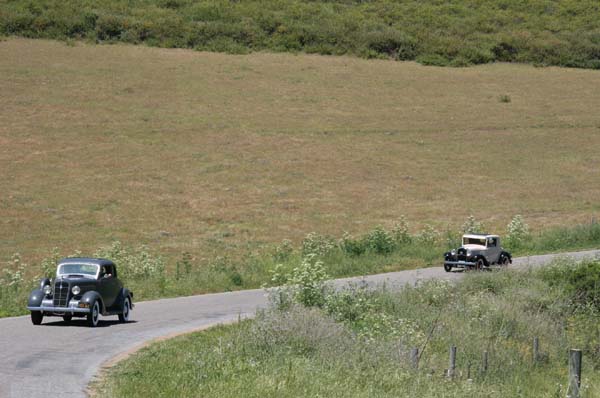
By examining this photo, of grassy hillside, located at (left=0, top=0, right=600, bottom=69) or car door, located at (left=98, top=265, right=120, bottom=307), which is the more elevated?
grassy hillside, located at (left=0, top=0, right=600, bottom=69)

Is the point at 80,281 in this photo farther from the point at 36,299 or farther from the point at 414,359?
the point at 414,359

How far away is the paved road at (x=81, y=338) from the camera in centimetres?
1365

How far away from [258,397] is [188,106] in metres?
46.8

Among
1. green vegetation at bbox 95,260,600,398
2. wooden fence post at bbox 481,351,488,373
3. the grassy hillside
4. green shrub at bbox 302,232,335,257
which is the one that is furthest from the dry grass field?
wooden fence post at bbox 481,351,488,373

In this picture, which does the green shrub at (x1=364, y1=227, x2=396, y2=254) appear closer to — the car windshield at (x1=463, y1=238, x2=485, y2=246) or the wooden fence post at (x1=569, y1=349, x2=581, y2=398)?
the car windshield at (x1=463, y1=238, x2=485, y2=246)

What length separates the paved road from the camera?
13648mm

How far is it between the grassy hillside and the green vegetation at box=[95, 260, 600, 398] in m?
51.1

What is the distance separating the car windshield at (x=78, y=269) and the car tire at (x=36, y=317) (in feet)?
3.74

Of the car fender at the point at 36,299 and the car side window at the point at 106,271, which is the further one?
the car side window at the point at 106,271

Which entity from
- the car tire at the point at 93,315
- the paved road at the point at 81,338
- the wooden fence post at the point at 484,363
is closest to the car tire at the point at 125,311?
the paved road at the point at 81,338

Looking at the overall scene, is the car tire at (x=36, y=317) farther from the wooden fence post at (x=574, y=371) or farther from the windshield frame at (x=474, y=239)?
the windshield frame at (x=474, y=239)

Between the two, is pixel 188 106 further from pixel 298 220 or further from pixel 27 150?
pixel 298 220

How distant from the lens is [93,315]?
19453 millimetres

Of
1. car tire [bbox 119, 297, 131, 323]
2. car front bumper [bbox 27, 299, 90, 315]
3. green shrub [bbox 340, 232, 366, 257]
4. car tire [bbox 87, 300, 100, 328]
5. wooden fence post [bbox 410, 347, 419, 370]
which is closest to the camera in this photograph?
wooden fence post [bbox 410, 347, 419, 370]
